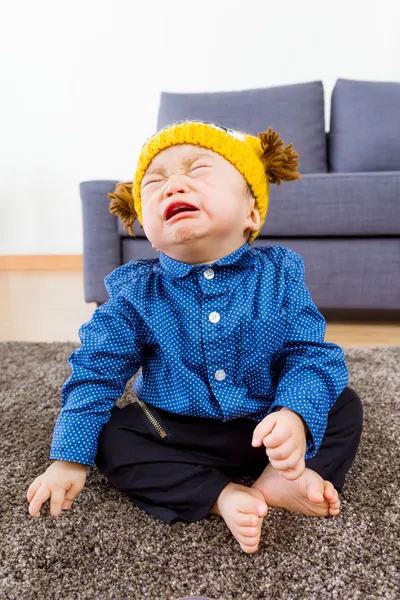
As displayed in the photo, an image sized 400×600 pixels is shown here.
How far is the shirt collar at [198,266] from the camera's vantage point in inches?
27.4

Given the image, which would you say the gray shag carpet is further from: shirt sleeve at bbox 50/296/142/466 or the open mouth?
the open mouth

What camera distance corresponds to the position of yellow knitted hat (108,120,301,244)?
69cm

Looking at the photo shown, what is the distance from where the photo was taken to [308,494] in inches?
22.6

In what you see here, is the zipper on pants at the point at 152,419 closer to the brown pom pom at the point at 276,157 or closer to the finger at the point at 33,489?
the finger at the point at 33,489

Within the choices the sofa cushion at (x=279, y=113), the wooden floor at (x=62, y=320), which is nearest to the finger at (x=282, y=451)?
the wooden floor at (x=62, y=320)

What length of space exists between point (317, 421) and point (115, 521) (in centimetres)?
27

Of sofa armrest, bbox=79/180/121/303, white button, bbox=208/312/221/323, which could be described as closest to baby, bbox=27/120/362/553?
white button, bbox=208/312/221/323

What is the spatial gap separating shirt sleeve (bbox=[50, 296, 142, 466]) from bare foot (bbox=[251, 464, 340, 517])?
0.74ft

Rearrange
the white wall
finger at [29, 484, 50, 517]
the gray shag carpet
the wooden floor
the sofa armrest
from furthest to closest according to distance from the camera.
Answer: the white wall
the sofa armrest
the wooden floor
finger at [29, 484, 50, 517]
the gray shag carpet

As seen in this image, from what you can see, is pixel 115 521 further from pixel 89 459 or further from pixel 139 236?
pixel 139 236

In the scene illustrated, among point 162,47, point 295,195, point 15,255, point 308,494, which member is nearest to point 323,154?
point 295,195

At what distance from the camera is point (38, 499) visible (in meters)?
0.61

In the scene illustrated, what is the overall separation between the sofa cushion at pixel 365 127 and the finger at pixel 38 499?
199 cm

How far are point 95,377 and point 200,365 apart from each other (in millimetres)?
140
